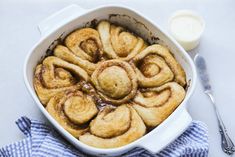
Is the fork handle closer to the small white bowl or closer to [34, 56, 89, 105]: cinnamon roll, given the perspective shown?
the small white bowl

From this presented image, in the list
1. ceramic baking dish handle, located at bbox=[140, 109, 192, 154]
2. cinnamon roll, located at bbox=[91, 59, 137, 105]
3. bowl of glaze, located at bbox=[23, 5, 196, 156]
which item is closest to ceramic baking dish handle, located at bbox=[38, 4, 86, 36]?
bowl of glaze, located at bbox=[23, 5, 196, 156]

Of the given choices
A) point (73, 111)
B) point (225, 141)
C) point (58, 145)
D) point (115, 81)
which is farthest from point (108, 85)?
point (225, 141)

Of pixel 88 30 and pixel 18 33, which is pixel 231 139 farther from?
pixel 18 33

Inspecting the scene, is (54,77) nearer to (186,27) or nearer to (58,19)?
(58,19)

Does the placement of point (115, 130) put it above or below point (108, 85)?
below

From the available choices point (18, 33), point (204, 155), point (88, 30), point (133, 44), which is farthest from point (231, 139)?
point (18, 33)
